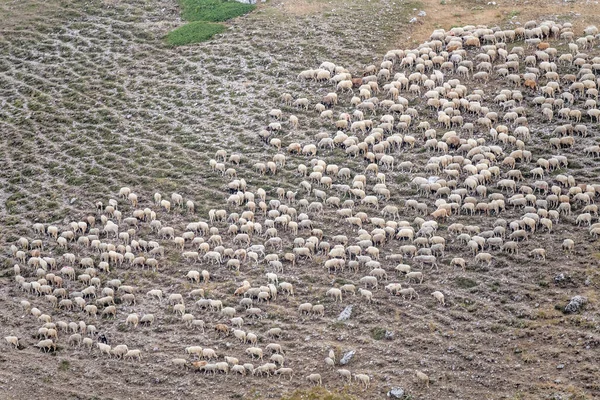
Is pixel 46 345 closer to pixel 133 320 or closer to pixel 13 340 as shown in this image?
pixel 13 340

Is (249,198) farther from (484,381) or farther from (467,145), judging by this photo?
(484,381)

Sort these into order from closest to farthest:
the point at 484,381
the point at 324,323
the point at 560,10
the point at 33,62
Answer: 1. the point at 484,381
2. the point at 324,323
3. the point at 560,10
4. the point at 33,62

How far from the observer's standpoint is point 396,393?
764 inches

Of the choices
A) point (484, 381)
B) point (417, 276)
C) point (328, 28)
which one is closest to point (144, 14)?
point (328, 28)

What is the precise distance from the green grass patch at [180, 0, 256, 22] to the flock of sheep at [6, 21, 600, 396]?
8.27 m

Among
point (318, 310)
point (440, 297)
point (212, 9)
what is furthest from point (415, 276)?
point (212, 9)

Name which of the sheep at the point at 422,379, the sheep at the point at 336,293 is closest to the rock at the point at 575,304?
the sheep at the point at 422,379

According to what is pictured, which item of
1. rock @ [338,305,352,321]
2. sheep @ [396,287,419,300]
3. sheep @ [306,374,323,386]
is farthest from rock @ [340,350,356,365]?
sheep @ [396,287,419,300]

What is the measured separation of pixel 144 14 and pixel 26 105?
7.43 meters

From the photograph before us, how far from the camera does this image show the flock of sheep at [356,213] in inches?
887

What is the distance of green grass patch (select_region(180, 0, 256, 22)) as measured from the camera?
3725 cm

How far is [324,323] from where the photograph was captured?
2177cm

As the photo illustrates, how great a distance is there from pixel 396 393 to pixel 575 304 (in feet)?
15.9

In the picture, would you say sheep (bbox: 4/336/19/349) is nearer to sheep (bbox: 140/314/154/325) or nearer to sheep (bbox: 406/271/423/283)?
sheep (bbox: 140/314/154/325)
